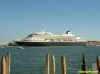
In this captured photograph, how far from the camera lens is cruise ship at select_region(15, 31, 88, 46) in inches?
2756

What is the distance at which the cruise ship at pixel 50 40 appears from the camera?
7000cm

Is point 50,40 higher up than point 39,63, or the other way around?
point 50,40

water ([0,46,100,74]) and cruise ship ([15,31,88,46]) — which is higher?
cruise ship ([15,31,88,46])

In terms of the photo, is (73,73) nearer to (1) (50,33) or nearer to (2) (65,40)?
(2) (65,40)

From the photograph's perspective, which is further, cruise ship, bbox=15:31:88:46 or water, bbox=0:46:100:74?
cruise ship, bbox=15:31:88:46

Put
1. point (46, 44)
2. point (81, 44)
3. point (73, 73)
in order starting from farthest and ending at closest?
point (81, 44), point (46, 44), point (73, 73)

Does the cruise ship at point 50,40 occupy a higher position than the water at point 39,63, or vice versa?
the cruise ship at point 50,40

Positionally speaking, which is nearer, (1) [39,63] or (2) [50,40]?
(1) [39,63]

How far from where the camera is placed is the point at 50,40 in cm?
7225

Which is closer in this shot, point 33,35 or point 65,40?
point 65,40

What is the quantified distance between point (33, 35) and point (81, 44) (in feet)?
63.0

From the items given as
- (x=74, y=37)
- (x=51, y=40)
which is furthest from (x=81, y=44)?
(x=51, y=40)

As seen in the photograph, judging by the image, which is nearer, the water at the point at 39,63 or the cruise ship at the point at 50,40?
the water at the point at 39,63

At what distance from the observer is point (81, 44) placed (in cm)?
7500
